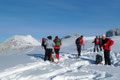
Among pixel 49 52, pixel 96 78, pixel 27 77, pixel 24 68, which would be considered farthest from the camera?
pixel 49 52

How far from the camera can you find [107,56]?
9680 millimetres

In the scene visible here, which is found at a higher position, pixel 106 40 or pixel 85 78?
pixel 106 40

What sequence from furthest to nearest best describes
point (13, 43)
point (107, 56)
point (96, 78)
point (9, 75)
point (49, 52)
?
point (13, 43) → point (49, 52) → point (107, 56) → point (9, 75) → point (96, 78)

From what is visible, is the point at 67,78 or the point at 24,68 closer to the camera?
the point at 67,78

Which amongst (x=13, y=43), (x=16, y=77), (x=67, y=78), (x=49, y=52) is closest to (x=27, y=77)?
(x=16, y=77)

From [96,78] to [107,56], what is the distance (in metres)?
3.83

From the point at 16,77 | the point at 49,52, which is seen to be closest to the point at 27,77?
the point at 16,77

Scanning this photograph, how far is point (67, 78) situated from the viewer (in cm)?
629

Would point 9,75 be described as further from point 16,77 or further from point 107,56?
point 107,56

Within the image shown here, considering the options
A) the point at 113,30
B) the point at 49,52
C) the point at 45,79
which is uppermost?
the point at 113,30

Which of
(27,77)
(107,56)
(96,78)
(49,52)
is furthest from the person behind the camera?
(49,52)

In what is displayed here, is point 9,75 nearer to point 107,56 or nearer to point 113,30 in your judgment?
point 107,56

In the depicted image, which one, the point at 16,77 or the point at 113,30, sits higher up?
the point at 113,30

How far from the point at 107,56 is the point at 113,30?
70775 millimetres
